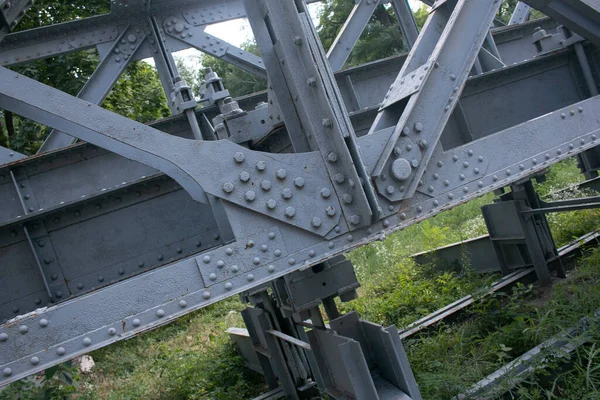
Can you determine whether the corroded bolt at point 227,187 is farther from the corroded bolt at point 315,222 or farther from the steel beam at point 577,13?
the steel beam at point 577,13

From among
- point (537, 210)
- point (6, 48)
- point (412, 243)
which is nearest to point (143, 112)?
point (412, 243)

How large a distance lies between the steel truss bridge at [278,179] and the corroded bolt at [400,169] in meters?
0.04

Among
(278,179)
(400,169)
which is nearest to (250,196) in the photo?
(278,179)

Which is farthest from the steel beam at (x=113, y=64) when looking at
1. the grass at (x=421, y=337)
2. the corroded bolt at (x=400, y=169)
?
the corroded bolt at (x=400, y=169)

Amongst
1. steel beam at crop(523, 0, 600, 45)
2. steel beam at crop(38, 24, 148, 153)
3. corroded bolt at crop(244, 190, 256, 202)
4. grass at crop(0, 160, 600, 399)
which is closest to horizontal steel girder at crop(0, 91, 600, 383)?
corroded bolt at crop(244, 190, 256, 202)

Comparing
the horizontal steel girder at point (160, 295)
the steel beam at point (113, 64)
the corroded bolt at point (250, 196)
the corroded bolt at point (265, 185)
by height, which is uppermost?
the steel beam at point (113, 64)

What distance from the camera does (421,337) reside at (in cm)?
656

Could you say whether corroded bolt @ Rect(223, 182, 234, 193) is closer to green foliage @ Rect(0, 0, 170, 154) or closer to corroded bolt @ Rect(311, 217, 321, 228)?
corroded bolt @ Rect(311, 217, 321, 228)

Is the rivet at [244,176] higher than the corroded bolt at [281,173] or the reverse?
higher

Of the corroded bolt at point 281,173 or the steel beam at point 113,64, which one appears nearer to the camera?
the corroded bolt at point 281,173

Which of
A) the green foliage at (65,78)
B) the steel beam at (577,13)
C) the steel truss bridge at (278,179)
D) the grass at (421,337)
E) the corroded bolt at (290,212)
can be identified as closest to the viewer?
the steel truss bridge at (278,179)

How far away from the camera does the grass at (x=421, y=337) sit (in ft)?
17.5

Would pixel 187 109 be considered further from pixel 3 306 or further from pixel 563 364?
pixel 563 364

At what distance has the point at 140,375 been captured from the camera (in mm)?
9406
